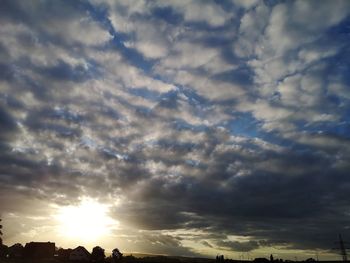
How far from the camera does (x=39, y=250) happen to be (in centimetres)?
15925

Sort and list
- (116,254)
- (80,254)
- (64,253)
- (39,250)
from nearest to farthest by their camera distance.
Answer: (116,254) → (39,250) → (80,254) → (64,253)

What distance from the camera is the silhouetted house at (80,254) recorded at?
159 metres

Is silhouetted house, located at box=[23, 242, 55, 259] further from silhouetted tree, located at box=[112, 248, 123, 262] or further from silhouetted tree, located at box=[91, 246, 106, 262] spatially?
silhouetted tree, located at box=[112, 248, 123, 262]

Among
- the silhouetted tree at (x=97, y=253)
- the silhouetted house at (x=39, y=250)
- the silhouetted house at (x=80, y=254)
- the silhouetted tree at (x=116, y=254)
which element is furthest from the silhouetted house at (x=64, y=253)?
the silhouetted tree at (x=116, y=254)

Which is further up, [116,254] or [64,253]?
[64,253]

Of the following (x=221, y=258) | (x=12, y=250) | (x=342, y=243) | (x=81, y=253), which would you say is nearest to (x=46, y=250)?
(x=81, y=253)

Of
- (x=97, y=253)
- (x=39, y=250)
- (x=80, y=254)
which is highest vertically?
(x=39, y=250)

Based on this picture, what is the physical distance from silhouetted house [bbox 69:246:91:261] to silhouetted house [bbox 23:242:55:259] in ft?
29.8

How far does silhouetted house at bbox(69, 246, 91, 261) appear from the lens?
159 m

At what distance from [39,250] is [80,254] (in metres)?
18.0

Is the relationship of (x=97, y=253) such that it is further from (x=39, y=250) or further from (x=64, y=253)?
(x=39, y=250)

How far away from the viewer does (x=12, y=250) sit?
176125 mm

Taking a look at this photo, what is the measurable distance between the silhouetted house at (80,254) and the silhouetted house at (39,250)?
908 centimetres

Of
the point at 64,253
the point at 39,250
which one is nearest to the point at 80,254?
the point at 64,253
